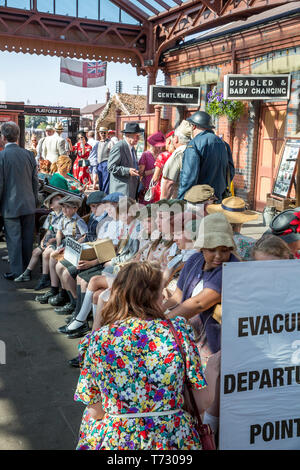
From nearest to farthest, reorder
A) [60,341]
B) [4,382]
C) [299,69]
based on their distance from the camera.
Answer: [4,382], [60,341], [299,69]

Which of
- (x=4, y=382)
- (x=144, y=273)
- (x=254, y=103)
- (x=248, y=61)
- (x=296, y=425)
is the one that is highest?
(x=248, y=61)

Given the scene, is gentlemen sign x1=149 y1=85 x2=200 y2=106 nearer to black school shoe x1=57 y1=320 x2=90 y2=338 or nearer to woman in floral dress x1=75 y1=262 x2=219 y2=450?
black school shoe x1=57 y1=320 x2=90 y2=338

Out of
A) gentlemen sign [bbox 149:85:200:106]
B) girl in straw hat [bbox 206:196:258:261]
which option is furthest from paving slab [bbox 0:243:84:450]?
gentlemen sign [bbox 149:85:200:106]

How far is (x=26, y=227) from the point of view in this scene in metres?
6.84

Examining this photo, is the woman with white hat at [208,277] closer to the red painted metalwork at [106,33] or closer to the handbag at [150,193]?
the handbag at [150,193]

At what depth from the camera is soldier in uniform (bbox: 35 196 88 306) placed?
18.3ft

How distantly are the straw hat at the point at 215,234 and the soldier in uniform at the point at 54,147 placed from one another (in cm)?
814

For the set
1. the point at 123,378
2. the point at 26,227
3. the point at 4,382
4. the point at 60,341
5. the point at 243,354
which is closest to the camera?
the point at 123,378

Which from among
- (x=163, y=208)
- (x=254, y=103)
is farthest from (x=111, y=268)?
(x=254, y=103)

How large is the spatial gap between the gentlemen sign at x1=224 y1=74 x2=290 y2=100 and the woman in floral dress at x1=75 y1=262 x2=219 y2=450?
806 centimetres

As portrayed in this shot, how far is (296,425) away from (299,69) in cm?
846

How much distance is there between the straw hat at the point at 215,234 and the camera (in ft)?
9.54

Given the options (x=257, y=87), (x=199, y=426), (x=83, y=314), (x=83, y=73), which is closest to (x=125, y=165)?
(x=83, y=314)

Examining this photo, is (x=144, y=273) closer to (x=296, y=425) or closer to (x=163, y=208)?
(x=296, y=425)
